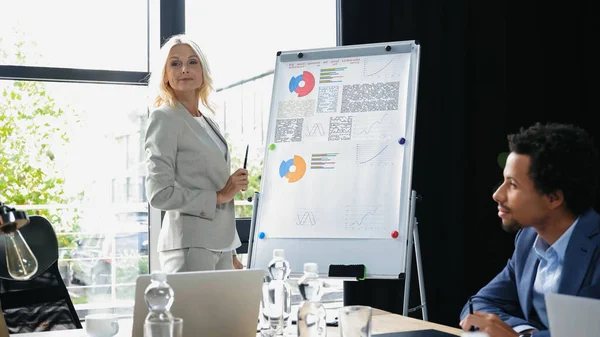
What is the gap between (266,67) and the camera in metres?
3.99

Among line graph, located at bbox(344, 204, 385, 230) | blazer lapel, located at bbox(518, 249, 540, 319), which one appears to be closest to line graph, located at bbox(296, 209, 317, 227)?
line graph, located at bbox(344, 204, 385, 230)

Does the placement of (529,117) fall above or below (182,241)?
above

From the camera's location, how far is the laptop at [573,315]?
48.8 inches

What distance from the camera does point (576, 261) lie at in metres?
1.90

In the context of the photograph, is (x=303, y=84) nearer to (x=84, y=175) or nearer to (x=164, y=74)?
(x=164, y=74)

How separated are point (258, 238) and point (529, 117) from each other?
2002 mm

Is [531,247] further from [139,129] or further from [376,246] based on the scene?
[139,129]

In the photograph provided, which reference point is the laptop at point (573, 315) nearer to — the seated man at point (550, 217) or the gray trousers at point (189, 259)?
the seated man at point (550, 217)

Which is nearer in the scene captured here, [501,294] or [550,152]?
[550,152]

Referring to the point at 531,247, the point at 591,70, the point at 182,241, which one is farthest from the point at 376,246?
the point at 591,70

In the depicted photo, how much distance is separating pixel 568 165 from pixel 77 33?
100 inches

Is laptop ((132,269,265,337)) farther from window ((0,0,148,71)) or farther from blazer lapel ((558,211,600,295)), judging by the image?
window ((0,0,148,71))

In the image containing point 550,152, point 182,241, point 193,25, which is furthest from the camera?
point 193,25

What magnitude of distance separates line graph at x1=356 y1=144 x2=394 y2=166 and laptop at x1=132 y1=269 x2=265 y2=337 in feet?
5.28
